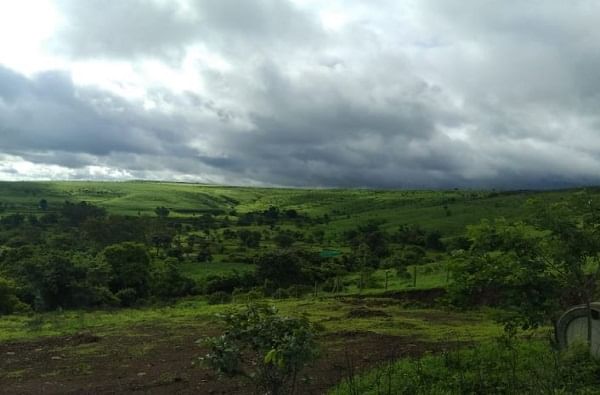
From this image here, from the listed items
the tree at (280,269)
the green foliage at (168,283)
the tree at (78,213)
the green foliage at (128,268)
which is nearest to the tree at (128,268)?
the green foliage at (128,268)

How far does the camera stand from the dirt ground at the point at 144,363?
55.9 feet

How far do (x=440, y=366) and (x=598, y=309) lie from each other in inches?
172

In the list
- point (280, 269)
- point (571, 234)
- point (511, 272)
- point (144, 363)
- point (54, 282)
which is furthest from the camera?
point (280, 269)

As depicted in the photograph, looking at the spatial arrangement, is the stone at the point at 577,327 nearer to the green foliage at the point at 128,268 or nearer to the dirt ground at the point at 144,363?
the dirt ground at the point at 144,363

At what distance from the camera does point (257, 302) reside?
419 inches

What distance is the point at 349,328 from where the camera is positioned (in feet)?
91.7

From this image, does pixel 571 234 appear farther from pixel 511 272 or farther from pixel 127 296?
pixel 127 296

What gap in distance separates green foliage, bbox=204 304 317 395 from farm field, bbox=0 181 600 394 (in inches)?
9.2

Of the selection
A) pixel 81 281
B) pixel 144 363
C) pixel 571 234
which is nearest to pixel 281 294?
pixel 81 281

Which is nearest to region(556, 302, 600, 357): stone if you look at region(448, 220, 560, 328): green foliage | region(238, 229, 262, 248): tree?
region(448, 220, 560, 328): green foliage

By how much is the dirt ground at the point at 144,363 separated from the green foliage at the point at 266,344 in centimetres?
380

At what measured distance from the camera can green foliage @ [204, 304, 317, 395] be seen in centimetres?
888

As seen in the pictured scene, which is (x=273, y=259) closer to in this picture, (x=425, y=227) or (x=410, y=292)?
(x=410, y=292)

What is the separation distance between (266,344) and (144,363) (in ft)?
46.4
